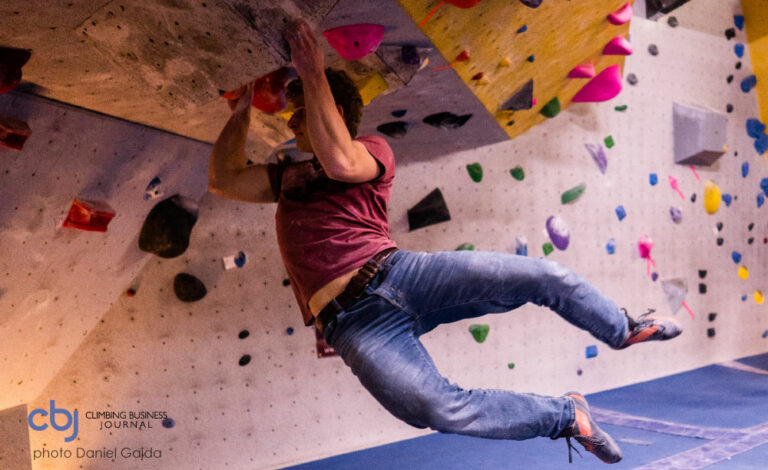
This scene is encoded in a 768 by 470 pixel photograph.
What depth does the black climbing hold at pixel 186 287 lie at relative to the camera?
269 cm

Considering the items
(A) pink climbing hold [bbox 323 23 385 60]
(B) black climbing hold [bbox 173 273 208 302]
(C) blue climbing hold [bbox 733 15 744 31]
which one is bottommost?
(B) black climbing hold [bbox 173 273 208 302]

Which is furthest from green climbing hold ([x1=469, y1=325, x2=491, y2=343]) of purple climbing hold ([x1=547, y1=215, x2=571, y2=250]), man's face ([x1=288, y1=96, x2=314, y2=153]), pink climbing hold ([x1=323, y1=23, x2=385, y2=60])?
pink climbing hold ([x1=323, y1=23, x2=385, y2=60])

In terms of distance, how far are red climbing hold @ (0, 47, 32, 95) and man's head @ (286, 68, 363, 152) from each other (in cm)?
64

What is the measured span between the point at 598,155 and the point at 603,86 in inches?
31.3

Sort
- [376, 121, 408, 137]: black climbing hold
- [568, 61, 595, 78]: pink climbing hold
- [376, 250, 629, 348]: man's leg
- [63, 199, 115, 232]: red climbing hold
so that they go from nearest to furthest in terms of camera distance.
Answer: [376, 250, 629, 348]: man's leg
[63, 199, 115, 232]: red climbing hold
[376, 121, 408, 137]: black climbing hold
[568, 61, 595, 78]: pink climbing hold

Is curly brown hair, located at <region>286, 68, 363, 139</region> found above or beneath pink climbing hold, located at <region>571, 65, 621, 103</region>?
beneath

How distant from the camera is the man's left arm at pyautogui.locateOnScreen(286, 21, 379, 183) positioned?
1.44 m

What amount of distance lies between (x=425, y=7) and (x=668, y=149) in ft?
11.1

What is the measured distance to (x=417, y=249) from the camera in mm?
3352

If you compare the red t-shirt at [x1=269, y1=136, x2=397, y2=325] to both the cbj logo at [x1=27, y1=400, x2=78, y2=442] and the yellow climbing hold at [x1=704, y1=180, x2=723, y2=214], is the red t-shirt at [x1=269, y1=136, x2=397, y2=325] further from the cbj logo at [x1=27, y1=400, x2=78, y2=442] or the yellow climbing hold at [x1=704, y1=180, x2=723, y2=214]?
the yellow climbing hold at [x1=704, y1=180, x2=723, y2=214]

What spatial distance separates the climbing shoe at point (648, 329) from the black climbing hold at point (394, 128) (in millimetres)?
1326

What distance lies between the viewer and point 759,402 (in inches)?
138

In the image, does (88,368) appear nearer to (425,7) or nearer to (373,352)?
(373,352)

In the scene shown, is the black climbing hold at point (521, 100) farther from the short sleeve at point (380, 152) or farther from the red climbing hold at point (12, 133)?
the red climbing hold at point (12, 133)
